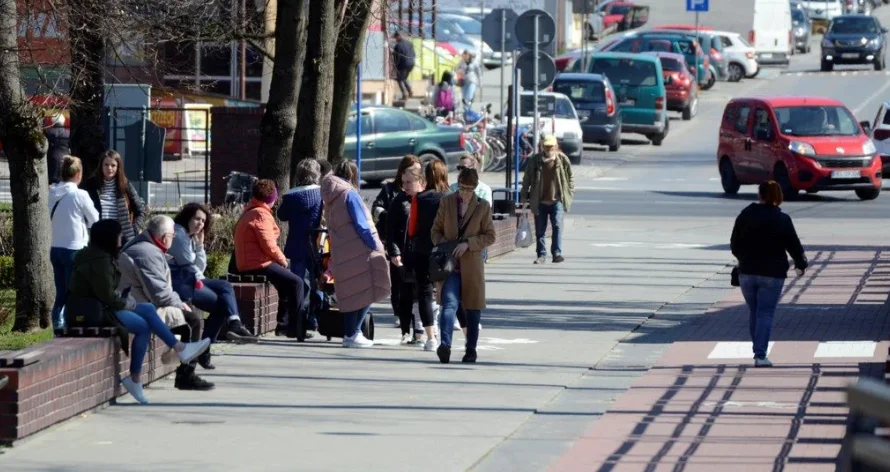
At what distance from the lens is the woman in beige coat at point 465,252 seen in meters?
11.5

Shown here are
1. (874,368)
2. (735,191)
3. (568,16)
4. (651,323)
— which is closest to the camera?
(874,368)

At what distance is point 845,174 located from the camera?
1102 inches

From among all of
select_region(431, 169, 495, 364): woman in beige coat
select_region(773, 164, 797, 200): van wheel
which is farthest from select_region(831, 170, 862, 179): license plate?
select_region(431, 169, 495, 364): woman in beige coat

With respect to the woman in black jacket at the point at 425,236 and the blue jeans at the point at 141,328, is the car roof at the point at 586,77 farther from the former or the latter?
the blue jeans at the point at 141,328

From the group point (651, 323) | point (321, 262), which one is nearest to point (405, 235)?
point (321, 262)

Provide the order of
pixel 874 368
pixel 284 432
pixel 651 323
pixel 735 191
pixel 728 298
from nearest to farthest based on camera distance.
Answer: pixel 284 432
pixel 874 368
pixel 651 323
pixel 728 298
pixel 735 191

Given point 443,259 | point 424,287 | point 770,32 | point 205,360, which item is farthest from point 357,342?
point 770,32

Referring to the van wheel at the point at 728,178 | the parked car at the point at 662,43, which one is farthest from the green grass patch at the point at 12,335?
the parked car at the point at 662,43

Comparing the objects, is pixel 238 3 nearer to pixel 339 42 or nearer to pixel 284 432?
pixel 339 42

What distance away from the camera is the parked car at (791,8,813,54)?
68137mm

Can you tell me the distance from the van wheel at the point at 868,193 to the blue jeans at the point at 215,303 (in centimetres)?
1927

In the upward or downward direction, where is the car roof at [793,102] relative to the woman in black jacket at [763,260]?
upward

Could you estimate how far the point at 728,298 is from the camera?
16.1m

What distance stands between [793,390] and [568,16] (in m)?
55.7
